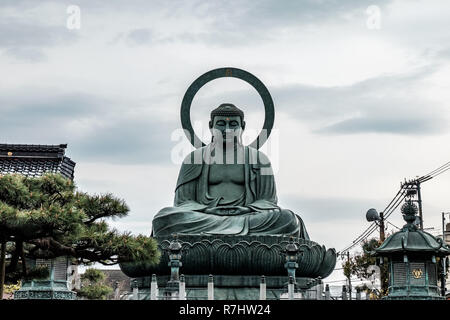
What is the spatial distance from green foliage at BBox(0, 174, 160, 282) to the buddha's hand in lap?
7.13 metres

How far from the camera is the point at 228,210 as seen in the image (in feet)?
63.6

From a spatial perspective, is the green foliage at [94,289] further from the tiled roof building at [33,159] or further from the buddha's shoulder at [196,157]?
the tiled roof building at [33,159]

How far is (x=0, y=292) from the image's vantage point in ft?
37.9

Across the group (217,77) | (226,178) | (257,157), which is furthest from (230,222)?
(217,77)

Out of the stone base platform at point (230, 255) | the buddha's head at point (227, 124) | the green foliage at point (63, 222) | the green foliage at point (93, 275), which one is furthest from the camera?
the buddha's head at point (227, 124)

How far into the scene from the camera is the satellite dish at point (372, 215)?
2306 centimetres

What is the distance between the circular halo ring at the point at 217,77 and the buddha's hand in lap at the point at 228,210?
6.89 feet

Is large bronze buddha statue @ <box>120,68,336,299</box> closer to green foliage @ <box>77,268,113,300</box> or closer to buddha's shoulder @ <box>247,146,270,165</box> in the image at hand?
buddha's shoulder @ <box>247,146,270,165</box>

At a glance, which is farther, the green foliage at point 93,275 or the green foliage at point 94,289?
the green foliage at point 93,275

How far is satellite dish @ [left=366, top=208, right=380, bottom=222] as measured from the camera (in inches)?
908

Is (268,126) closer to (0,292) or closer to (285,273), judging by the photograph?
(285,273)

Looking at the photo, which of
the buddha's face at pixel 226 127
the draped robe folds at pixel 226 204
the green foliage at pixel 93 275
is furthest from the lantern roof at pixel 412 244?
the green foliage at pixel 93 275

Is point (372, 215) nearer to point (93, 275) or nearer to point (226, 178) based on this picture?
point (226, 178)
